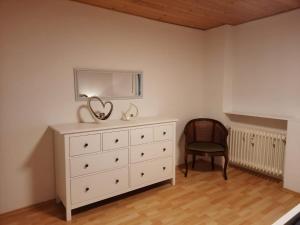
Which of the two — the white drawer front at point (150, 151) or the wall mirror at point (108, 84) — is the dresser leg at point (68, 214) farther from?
the wall mirror at point (108, 84)

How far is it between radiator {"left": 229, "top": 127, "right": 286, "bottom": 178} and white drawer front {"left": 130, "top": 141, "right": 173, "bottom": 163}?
3.90ft

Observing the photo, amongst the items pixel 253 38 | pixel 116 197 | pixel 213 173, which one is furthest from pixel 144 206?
pixel 253 38

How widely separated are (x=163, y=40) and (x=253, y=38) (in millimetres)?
1312

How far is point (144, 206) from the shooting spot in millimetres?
2564

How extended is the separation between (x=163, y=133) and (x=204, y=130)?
1.00m

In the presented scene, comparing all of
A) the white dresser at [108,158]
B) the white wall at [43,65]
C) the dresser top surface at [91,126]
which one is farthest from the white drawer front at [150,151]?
the white wall at [43,65]

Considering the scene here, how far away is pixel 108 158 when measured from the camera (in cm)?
249

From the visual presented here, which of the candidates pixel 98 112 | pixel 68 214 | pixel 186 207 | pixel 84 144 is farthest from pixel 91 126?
pixel 186 207

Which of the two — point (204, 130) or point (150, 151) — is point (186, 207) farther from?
point (204, 130)

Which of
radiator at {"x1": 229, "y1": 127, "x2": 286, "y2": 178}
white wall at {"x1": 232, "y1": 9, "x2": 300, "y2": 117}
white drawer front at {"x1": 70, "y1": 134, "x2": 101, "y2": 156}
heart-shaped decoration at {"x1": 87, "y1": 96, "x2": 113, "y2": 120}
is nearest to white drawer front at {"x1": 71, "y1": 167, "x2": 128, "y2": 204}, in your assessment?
white drawer front at {"x1": 70, "y1": 134, "x2": 101, "y2": 156}

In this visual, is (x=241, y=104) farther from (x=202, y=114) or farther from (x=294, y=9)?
(x=294, y=9)

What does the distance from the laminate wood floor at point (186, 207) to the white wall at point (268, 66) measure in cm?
110

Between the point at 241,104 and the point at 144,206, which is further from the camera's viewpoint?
the point at 241,104

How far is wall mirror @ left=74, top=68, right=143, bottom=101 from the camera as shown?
8.83 feet
